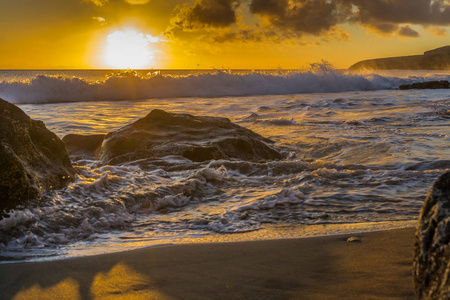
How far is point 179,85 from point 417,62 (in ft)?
316

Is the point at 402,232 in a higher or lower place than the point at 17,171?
lower

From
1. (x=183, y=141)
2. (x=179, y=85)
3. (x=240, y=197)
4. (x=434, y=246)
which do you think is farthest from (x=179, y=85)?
(x=434, y=246)

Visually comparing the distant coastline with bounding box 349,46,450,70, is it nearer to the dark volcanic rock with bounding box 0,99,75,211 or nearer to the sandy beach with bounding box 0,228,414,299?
the dark volcanic rock with bounding box 0,99,75,211

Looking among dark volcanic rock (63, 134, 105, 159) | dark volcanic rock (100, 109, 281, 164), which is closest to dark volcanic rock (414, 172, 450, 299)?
dark volcanic rock (100, 109, 281, 164)

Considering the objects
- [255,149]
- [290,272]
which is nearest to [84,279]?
[290,272]

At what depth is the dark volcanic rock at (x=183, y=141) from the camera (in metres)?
5.76

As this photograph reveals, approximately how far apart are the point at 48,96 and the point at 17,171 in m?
20.8

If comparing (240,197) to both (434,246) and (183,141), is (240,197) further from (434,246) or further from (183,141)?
(434,246)

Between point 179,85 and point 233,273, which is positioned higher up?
point 179,85

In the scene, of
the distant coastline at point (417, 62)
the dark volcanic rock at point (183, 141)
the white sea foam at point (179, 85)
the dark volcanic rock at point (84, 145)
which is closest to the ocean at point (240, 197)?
the dark volcanic rock at point (183, 141)

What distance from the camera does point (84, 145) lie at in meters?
6.92

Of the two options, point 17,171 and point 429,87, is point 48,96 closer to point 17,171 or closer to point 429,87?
point 17,171

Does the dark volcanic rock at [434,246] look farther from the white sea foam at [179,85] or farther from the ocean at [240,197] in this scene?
the white sea foam at [179,85]

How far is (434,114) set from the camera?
10.5 meters
